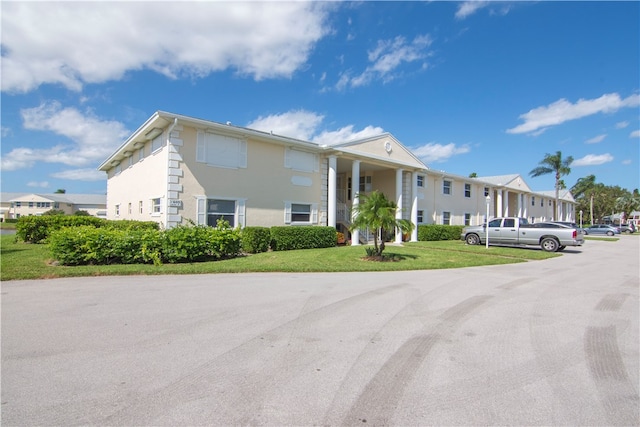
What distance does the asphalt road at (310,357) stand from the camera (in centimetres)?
271

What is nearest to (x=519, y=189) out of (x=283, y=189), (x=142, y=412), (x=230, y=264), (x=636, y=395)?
(x=283, y=189)

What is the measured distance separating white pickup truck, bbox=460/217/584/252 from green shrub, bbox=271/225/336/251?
9.38m

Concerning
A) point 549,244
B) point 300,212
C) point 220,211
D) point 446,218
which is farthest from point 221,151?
point 446,218

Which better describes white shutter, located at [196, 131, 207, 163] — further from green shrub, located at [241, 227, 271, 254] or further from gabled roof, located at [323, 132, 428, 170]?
gabled roof, located at [323, 132, 428, 170]

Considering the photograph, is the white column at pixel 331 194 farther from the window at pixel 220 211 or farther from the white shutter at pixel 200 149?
the white shutter at pixel 200 149

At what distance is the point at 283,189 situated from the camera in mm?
16750

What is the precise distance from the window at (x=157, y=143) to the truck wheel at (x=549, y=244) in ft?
63.5

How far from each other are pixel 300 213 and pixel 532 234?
40.9ft

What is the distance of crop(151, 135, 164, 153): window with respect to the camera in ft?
47.6

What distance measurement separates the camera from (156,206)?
15.0 metres

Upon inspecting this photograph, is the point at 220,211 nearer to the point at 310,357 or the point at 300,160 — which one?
the point at 300,160

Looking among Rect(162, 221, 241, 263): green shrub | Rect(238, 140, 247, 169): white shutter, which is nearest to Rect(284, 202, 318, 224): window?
Rect(238, 140, 247, 169): white shutter

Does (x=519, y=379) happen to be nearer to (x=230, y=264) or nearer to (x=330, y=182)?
(x=230, y=264)

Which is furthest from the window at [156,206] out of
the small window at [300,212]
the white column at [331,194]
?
the white column at [331,194]
